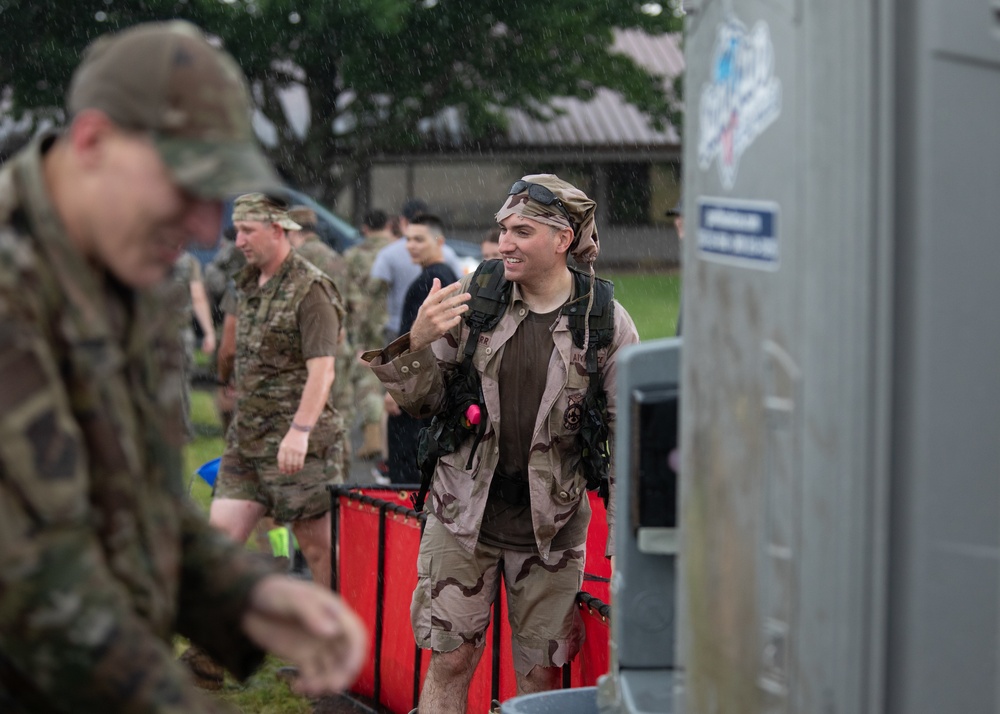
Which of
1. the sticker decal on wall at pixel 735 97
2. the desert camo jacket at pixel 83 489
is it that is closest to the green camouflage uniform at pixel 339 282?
the sticker decal on wall at pixel 735 97

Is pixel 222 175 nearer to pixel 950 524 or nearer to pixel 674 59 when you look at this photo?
pixel 950 524

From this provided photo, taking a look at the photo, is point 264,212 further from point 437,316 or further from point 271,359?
point 437,316

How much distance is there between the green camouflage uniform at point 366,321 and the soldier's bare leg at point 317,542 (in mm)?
4295

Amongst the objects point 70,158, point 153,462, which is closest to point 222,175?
point 70,158

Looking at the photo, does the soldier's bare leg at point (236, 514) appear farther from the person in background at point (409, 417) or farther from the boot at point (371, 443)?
the boot at point (371, 443)

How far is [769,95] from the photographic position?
6.70 feet

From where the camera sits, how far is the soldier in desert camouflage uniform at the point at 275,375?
5867 millimetres

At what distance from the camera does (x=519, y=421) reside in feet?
14.8


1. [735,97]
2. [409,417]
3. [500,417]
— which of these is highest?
[735,97]

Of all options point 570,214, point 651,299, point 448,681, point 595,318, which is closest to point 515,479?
point 595,318

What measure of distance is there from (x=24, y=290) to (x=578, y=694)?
2.51 meters

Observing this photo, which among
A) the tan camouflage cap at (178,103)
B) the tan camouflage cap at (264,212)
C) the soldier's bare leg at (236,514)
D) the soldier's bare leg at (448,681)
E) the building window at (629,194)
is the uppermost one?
the building window at (629,194)

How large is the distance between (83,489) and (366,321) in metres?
9.36

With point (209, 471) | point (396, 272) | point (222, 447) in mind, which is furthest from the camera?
point (222, 447)
